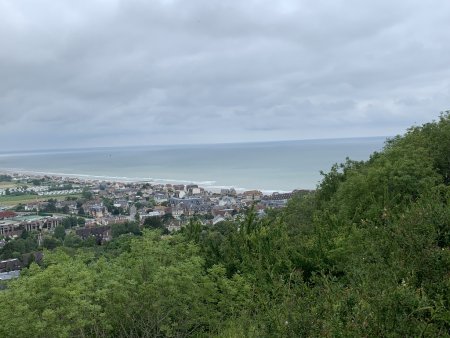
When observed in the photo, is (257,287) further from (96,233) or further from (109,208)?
(109,208)

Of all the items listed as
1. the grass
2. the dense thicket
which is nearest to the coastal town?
the grass

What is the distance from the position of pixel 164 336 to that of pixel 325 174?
13.7 meters

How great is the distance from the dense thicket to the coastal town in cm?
1231

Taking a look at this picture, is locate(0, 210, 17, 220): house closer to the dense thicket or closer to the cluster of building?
the cluster of building

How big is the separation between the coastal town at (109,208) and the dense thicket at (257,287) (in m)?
12.3

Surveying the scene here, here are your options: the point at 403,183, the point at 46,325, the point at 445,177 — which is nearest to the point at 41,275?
the point at 46,325

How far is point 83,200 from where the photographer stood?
53.8m

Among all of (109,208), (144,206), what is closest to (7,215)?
(109,208)

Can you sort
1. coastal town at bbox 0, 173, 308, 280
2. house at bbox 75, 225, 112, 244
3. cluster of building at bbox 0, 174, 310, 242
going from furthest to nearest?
cluster of building at bbox 0, 174, 310, 242
coastal town at bbox 0, 173, 308, 280
house at bbox 75, 225, 112, 244

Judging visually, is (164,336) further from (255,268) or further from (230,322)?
(255,268)

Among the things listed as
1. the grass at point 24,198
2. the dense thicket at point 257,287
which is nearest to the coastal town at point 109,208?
the grass at point 24,198

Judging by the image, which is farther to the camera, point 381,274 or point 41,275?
point 41,275

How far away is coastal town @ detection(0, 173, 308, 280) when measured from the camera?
101 ft

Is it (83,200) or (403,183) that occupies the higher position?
(403,183)
